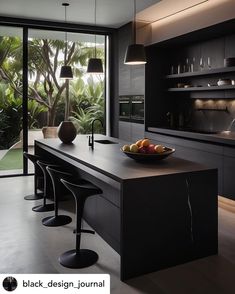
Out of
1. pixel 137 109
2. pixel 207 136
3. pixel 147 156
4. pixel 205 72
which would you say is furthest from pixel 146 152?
pixel 137 109

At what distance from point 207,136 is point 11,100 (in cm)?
373

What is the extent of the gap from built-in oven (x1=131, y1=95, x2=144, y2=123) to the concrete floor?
270 cm

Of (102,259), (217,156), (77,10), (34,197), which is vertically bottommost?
(102,259)

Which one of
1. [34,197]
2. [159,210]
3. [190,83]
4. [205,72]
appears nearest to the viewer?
[159,210]

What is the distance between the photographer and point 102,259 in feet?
9.76

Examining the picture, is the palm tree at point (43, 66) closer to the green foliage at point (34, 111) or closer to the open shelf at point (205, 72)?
the green foliage at point (34, 111)

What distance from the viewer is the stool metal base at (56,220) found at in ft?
12.5

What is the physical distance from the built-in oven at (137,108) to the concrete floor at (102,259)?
270 centimetres

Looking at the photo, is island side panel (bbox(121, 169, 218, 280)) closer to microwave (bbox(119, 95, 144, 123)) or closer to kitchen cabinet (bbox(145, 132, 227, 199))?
kitchen cabinet (bbox(145, 132, 227, 199))

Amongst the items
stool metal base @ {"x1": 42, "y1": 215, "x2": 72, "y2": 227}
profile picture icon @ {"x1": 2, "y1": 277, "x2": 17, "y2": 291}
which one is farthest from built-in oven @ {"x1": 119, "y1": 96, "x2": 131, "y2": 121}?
profile picture icon @ {"x1": 2, "y1": 277, "x2": 17, "y2": 291}

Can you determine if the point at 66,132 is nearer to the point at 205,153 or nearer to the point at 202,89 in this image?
the point at 205,153

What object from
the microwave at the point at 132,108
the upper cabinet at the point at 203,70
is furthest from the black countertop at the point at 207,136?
the upper cabinet at the point at 203,70

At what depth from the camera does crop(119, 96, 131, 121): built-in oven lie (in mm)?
6702

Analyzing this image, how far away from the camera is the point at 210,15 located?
15.3 ft
